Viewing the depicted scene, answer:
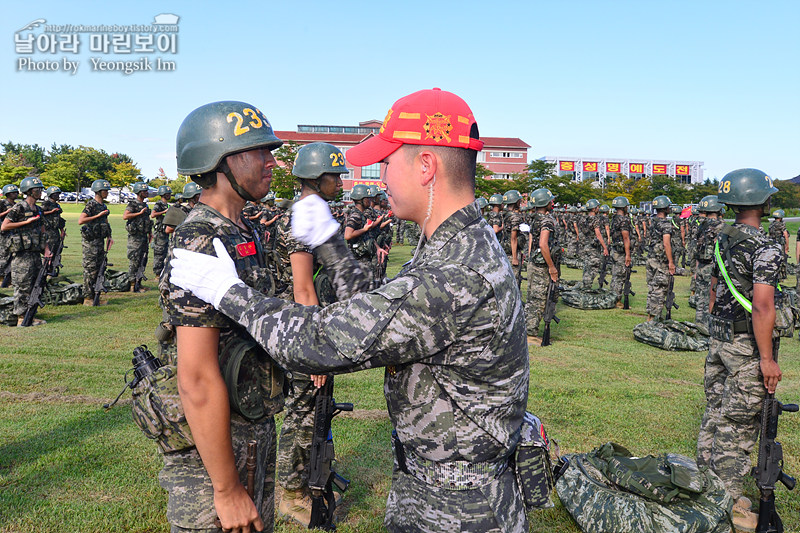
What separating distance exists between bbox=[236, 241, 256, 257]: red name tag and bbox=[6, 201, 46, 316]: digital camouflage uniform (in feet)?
31.3

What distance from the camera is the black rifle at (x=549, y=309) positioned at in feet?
31.2

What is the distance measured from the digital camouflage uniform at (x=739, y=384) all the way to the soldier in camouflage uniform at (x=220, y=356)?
3.72 meters

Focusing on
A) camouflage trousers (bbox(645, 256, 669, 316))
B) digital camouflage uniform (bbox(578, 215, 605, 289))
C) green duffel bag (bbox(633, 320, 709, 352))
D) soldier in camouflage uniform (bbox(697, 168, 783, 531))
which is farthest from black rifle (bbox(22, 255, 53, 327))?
digital camouflage uniform (bbox(578, 215, 605, 289))

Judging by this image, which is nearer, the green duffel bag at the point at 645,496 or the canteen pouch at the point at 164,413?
the canteen pouch at the point at 164,413

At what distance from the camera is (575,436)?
553 cm

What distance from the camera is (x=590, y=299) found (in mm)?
13273

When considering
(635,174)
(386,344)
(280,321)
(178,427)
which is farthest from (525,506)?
(635,174)

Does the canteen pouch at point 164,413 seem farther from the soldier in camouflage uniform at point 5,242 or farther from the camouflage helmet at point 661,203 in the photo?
the camouflage helmet at point 661,203

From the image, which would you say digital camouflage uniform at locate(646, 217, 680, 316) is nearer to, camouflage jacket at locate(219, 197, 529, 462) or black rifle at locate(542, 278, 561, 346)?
black rifle at locate(542, 278, 561, 346)

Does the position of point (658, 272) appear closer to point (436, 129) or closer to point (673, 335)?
point (673, 335)

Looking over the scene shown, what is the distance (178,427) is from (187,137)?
1.18 meters

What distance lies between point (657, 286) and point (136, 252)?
12.3 m

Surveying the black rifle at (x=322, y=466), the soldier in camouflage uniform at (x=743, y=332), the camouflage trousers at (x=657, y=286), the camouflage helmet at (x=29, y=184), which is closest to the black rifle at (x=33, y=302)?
the camouflage helmet at (x=29, y=184)

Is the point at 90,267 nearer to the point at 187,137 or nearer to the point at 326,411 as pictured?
the point at 326,411
